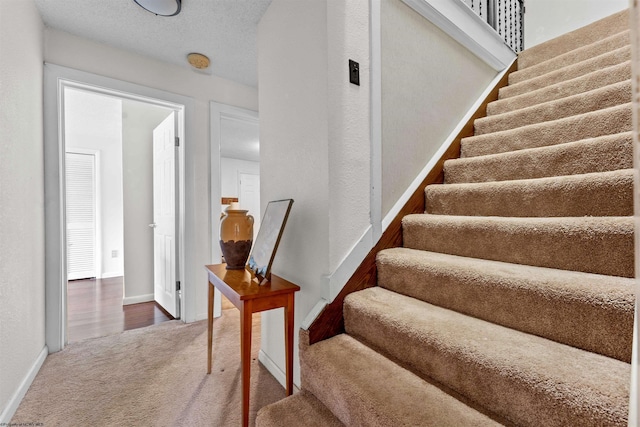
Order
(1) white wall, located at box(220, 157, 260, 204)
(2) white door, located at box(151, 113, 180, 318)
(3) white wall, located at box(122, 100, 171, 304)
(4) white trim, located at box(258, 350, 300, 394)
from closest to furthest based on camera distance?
(4) white trim, located at box(258, 350, 300, 394) < (2) white door, located at box(151, 113, 180, 318) < (3) white wall, located at box(122, 100, 171, 304) < (1) white wall, located at box(220, 157, 260, 204)

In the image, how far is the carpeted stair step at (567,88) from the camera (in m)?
1.64

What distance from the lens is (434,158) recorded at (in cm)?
193

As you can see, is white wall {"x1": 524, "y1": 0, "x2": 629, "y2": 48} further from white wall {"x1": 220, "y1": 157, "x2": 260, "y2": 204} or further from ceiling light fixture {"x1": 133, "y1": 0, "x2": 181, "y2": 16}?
white wall {"x1": 220, "y1": 157, "x2": 260, "y2": 204}

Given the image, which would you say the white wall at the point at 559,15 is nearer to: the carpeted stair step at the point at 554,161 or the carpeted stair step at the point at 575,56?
the carpeted stair step at the point at 575,56

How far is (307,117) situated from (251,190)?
5823 millimetres

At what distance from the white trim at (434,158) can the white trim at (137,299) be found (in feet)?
9.06

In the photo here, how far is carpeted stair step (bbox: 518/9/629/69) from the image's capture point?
2176 mm

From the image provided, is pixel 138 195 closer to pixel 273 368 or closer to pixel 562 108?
pixel 273 368

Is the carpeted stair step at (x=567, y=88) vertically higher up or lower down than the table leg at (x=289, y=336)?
higher up

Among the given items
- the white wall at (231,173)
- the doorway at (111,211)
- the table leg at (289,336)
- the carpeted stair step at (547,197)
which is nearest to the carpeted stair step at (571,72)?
the carpeted stair step at (547,197)

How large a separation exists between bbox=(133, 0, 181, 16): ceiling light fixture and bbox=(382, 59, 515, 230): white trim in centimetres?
177

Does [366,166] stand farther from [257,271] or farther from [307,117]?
[257,271]

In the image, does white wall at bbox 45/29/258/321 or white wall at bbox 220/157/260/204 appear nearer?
white wall at bbox 45/29/258/321

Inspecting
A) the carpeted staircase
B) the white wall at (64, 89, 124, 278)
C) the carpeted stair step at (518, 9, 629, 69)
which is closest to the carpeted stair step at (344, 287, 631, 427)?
the carpeted staircase
